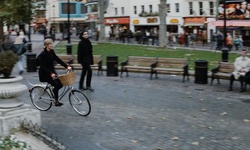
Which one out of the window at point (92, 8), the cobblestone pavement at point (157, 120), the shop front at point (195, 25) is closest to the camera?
the cobblestone pavement at point (157, 120)

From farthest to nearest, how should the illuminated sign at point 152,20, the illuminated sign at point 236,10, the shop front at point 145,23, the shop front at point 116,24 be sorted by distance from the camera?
the shop front at point 116,24, the shop front at point 145,23, the illuminated sign at point 152,20, the illuminated sign at point 236,10

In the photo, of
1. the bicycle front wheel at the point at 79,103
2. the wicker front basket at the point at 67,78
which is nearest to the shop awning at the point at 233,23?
the bicycle front wheel at the point at 79,103

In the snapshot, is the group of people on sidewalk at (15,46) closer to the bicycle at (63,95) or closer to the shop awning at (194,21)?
the bicycle at (63,95)

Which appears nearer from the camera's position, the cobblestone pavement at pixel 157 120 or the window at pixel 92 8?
the cobblestone pavement at pixel 157 120

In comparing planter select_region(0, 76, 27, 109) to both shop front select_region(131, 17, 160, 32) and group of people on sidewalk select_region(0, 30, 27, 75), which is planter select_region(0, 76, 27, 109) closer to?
group of people on sidewalk select_region(0, 30, 27, 75)

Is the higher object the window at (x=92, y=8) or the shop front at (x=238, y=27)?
the window at (x=92, y=8)

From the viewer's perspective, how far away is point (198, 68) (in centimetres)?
1480

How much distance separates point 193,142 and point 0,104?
3486 mm

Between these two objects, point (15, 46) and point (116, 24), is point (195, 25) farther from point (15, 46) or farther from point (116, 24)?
point (15, 46)

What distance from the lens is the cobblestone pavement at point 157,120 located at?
7.84m

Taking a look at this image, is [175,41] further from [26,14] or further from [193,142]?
[193,142]

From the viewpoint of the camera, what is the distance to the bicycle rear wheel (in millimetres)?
10359

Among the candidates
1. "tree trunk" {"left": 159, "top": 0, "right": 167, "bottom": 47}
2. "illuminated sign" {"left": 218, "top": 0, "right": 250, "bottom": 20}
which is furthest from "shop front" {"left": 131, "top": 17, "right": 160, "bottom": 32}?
"tree trunk" {"left": 159, "top": 0, "right": 167, "bottom": 47}

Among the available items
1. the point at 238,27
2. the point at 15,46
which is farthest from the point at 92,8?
the point at 15,46
